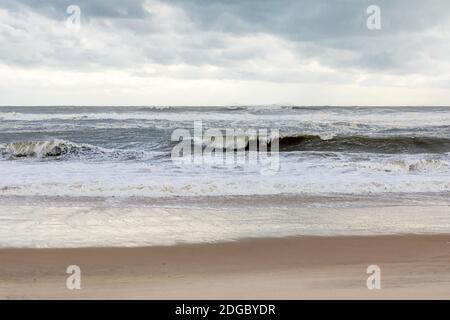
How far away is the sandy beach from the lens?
3.78m

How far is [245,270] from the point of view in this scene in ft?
14.4

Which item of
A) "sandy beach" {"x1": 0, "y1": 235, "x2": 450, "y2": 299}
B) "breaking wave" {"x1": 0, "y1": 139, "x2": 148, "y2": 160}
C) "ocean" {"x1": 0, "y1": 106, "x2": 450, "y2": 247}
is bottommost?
"sandy beach" {"x1": 0, "y1": 235, "x2": 450, "y2": 299}

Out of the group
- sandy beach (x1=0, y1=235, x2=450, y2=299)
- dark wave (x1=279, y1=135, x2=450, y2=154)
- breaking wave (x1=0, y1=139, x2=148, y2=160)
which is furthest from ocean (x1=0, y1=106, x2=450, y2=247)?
dark wave (x1=279, y1=135, x2=450, y2=154)

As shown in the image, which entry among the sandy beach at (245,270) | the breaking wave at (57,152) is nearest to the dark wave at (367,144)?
the breaking wave at (57,152)

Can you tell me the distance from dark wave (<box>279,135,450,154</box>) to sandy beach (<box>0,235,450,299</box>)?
417 inches

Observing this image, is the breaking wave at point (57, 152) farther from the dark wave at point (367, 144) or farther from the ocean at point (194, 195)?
the dark wave at point (367, 144)

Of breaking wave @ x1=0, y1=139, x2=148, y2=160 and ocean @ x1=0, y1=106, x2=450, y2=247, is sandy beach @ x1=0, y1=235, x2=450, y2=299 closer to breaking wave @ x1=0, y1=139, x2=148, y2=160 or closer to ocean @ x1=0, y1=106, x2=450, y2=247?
ocean @ x1=0, y1=106, x2=450, y2=247

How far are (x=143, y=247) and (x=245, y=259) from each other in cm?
109

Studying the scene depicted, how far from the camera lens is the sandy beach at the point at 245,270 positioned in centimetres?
378

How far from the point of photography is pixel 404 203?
7.07 m

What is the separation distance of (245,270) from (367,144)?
12.9 m

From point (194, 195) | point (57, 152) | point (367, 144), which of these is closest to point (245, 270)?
point (194, 195)
